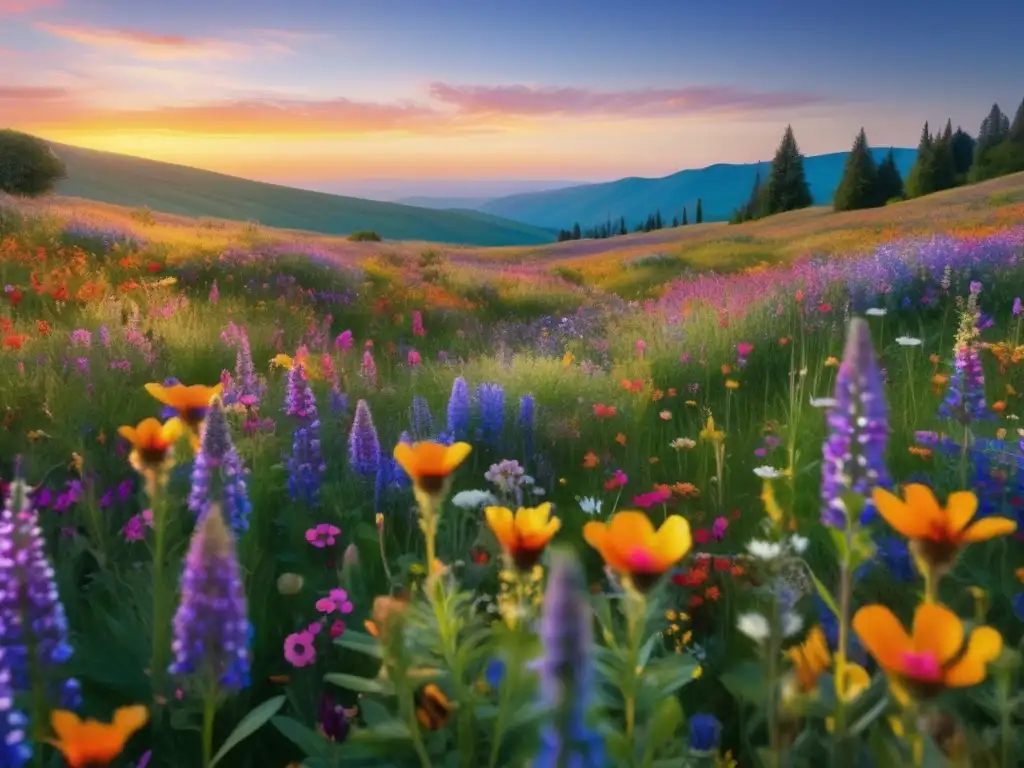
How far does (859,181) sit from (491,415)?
205ft

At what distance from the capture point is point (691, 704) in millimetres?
2203

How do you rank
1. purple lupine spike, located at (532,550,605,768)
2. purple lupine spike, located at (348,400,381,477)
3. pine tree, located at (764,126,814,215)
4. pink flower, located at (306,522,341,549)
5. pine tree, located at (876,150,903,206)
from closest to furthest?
purple lupine spike, located at (532,550,605,768) → pink flower, located at (306,522,341,549) → purple lupine spike, located at (348,400,381,477) → pine tree, located at (876,150,903,206) → pine tree, located at (764,126,814,215)

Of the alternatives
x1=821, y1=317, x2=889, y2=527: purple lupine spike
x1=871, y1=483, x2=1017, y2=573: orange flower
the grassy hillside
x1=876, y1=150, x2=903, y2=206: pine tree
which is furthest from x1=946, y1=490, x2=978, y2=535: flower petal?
x1=876, y1=150, x2=903, y2=206: pine tree

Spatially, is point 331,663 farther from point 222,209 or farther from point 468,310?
point 222,209

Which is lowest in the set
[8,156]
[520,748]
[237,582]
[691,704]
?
[691,704]

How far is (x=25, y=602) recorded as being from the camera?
4.30 ft

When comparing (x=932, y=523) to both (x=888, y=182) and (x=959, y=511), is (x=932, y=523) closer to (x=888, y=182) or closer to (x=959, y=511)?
(x=959, y=511)

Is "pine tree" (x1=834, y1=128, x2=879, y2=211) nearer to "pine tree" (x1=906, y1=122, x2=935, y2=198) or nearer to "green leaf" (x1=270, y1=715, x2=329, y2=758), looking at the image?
"pine tree" (x1=906, y1=122, x2=935, y2=198)

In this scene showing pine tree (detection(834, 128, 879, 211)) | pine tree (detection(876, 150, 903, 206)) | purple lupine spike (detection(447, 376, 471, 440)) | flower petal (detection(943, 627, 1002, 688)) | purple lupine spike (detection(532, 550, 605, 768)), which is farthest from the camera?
pine tree (detection(876, 150, 903, 206))

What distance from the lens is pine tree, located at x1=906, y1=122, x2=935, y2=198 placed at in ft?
194

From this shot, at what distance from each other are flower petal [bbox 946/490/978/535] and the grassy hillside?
2104 inches

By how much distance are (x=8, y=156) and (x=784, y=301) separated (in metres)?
31.1

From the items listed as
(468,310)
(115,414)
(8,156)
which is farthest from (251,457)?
(8,156)

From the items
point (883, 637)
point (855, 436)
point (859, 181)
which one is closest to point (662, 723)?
point (883, 637)
